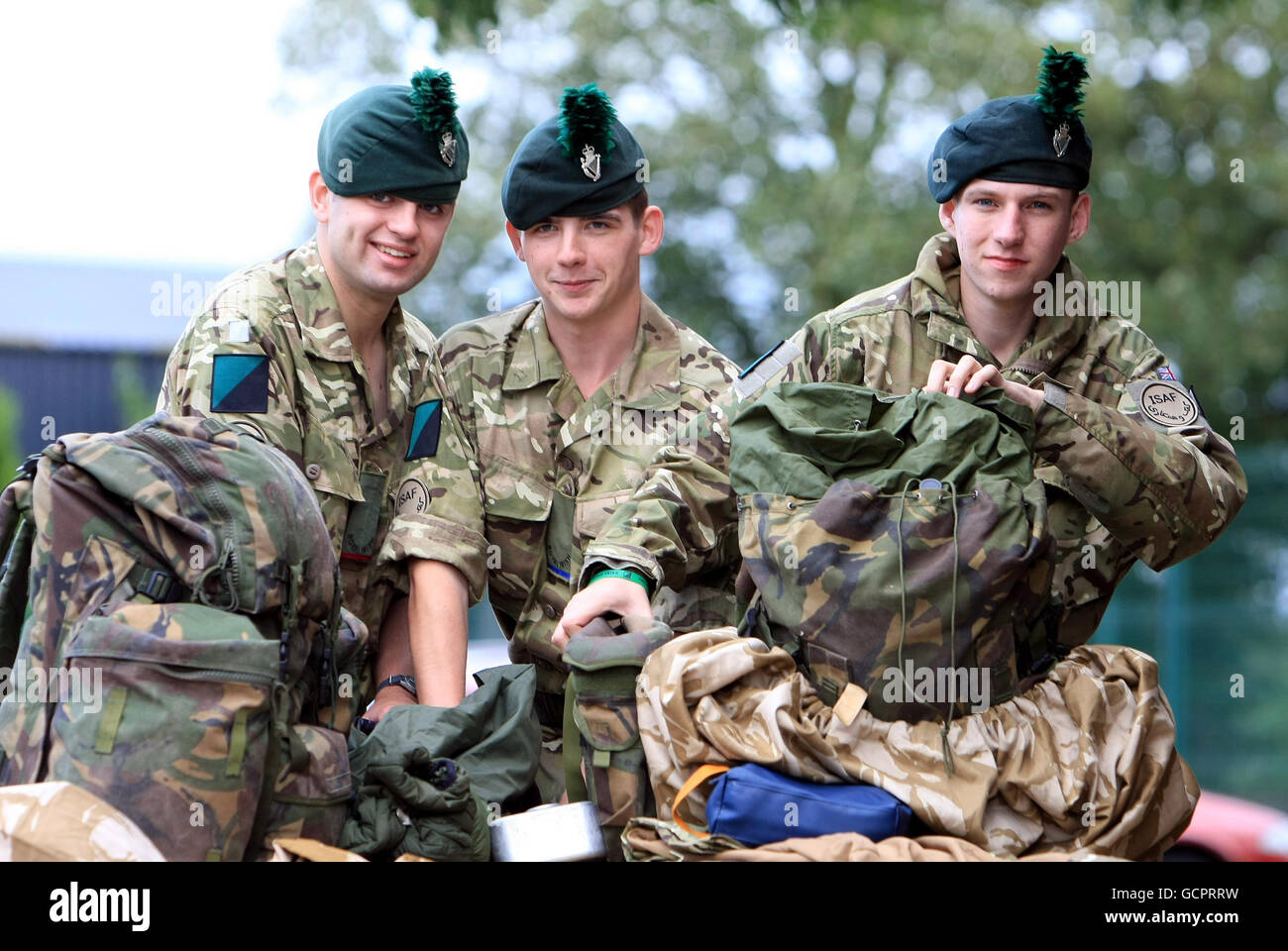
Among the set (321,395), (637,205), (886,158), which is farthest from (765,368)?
(886,158)

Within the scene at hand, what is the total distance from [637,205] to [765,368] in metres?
0.61

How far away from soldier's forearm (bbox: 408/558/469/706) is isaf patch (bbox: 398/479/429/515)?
0.40ft

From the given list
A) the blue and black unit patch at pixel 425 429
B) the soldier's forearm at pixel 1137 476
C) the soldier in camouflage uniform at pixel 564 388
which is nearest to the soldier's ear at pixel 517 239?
the soldier in camouflage uniform at pixel 564 388

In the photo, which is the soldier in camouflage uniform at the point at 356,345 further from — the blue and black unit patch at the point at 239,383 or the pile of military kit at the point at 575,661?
the pile of military kit at the point at 575,661

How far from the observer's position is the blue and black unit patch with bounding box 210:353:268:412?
11.1ft

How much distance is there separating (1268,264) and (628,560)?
12603 millimetres

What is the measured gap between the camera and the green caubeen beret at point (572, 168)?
11.9ft

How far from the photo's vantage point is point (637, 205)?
12.5 ft

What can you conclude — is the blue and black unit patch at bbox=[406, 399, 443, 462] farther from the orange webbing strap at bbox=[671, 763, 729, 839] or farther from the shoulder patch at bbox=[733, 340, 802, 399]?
the orange webbing strap at bbox=[671, 763, 729, 839]

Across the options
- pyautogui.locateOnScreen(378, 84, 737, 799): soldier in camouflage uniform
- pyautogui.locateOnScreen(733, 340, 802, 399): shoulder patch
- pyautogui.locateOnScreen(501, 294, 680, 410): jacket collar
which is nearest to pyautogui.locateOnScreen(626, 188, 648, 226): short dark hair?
pyautogui.locateOnScreen(378, 84, 737, 799): soldier in camouflage uniform

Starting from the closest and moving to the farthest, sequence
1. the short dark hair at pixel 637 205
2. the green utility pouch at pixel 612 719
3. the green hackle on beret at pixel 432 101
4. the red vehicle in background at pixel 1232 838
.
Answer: the green utility pouch at pixel 612 719, the green hackle on beret at pixel 432 101, the short dark hair at pixel 637 205, the red vehicle in background at pixel 1232 838

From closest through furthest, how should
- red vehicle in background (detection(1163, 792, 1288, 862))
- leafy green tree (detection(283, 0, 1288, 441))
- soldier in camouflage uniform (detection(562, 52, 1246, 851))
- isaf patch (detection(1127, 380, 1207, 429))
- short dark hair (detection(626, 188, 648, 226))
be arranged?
soldier in camouflage uniform (detection(562, 52, 1246, 851))
isaf patch (detection(1127, 380, 1207, 429))
short dark hair (detection(626, 188, 648, 226))
red vehicle in background (detection(1163, 792, 1288, 862))
leafy green tree (detection(283, 0, 1288, 441))

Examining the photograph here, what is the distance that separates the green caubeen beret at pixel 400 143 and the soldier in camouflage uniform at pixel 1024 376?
88 centimetres
